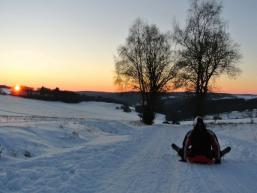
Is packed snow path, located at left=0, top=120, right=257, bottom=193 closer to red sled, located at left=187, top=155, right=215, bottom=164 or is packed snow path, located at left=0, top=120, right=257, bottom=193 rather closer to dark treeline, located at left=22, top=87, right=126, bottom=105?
red sled, located at left=187, top=155, right=215, bottom=164

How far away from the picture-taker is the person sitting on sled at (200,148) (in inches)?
464

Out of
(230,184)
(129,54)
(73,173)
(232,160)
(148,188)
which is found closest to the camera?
(148,188)

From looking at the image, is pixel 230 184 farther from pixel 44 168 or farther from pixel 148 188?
pixel 44 168

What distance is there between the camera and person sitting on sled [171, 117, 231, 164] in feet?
38.7

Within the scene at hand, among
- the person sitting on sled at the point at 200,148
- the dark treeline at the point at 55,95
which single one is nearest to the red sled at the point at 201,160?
the person sitting on sled at the point at 200,148

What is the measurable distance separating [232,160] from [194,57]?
23.6 meters

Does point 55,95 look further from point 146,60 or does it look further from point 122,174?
point 122,174

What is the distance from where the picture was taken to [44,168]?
9.72 m

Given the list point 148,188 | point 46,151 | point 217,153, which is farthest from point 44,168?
point 217,153

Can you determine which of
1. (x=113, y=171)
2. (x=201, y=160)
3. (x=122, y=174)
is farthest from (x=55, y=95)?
(x=122, y=174)

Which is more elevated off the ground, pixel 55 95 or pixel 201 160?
pixel 55 95

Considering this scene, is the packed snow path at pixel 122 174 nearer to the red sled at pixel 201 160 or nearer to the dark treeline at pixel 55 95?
the red sled at pixel 201 160

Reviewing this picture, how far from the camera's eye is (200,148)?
1206 cm

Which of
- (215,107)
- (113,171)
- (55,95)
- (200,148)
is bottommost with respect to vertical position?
(113,171)
